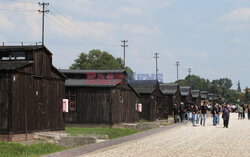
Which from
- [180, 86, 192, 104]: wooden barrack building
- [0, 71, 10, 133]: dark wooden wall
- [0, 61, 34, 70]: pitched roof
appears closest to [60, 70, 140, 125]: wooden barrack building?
[0, 61, 34, 70]: pitched roof

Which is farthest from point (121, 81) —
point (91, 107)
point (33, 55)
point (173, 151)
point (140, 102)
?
point (173, 151)

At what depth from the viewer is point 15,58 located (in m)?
22.7

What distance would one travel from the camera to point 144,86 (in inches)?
1911

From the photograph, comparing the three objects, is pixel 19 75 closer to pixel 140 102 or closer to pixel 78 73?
pixel 78 73

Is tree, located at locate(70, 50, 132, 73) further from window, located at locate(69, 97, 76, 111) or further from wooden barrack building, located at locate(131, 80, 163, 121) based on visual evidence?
window, located at locate(69, 97, 76, 111)

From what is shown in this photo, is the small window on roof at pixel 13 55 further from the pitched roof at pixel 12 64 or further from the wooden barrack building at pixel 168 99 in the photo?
the wooden barrack building at pixel 168 99

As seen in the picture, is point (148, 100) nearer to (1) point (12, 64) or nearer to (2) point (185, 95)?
(2) point (185, 95)

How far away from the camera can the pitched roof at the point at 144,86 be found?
47.0 m

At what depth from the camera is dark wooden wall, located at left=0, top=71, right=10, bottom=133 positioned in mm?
20016

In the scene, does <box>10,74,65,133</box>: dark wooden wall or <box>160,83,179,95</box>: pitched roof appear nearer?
<box>10,74,65,133</box>: dark wooden wall

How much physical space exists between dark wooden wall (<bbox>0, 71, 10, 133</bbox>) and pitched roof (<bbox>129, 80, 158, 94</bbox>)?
27.6 m

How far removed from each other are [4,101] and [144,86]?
29.6 meters

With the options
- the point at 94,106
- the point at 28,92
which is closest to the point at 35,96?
the point at 28,92

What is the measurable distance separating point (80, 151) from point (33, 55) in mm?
7853
